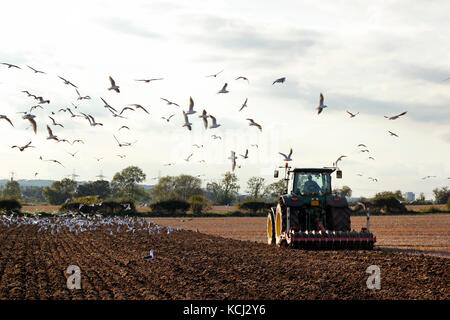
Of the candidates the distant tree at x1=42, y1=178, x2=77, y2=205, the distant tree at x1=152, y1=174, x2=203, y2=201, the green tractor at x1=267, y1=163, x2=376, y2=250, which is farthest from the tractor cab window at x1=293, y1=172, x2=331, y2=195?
the distant tree at x1=42, y1=178, x2=77, y2=205

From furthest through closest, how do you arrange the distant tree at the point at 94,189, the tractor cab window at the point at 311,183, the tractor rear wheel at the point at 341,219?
the distant tree at the point at 94,189 → the tractor cab window at the point at 311,183 → the tractor rear wheel at the point at 341,219

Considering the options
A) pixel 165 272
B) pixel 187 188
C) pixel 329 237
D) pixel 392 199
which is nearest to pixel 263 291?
pixel 165 272

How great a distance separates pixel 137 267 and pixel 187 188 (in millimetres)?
73750

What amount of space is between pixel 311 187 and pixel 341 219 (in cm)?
158

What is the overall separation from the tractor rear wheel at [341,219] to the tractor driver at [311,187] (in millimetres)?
1120

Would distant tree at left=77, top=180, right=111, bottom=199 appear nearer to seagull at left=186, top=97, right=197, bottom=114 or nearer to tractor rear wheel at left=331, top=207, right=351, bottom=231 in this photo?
tractor rear wheel at left=331, top=207, right=351, bottom=231

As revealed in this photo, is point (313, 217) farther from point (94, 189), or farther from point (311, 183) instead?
point (94, 189)

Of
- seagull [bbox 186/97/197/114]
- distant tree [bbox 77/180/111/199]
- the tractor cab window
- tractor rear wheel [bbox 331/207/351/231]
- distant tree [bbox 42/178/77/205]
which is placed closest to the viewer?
seagull [bbox 186/97/197/114]

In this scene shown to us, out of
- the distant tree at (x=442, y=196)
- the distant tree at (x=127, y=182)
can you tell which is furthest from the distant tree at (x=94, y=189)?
the distant tree at (x=442, y=196)

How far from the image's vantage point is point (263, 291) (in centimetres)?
1011

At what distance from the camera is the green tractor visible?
16719 mm

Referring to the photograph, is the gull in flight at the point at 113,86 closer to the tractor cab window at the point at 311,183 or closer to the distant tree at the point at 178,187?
the tractor cab window at the point at 311,183

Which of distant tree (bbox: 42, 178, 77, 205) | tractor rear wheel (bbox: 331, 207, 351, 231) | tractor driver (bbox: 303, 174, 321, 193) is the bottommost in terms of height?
tractor rear wheel (bbox: 331, 207, 351, 231)

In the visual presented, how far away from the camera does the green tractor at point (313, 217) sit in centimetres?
1672
